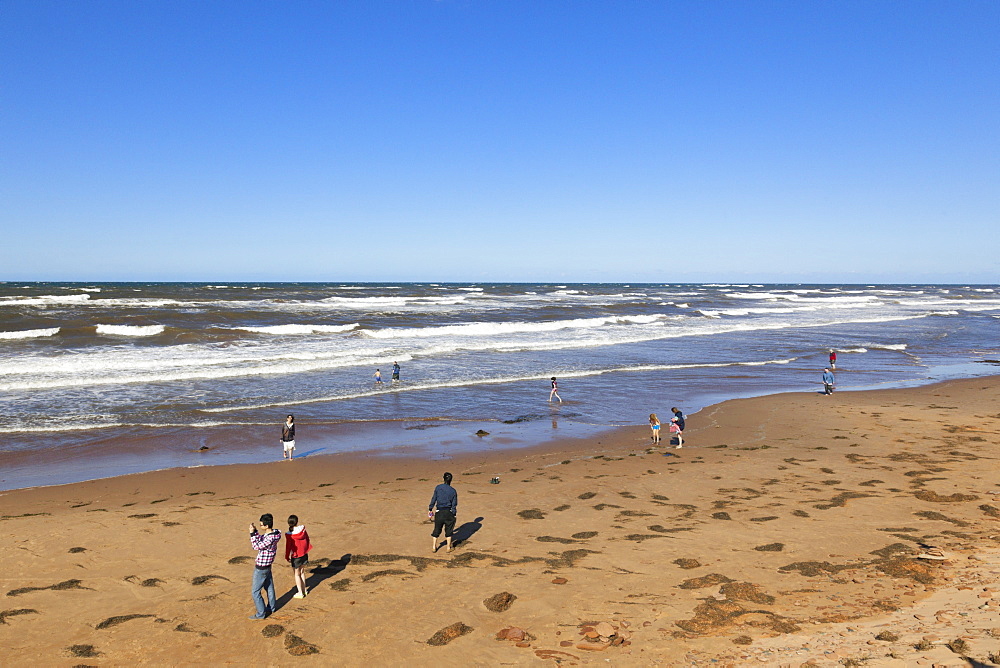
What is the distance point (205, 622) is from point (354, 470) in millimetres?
6805

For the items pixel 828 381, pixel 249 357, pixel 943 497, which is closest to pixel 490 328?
pixel 249 357

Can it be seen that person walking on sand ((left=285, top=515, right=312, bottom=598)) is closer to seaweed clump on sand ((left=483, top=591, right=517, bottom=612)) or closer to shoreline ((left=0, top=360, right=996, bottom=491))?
seaweed clump on sand ((left=483, top=591, right=517, bottom=612))

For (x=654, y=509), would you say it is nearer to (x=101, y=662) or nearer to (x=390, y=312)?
(x=101, y=662)

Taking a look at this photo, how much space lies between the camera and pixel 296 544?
7824mm

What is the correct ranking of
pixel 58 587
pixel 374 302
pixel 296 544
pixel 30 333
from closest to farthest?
pixel 296 544 → pixel 58 587 → pixel 30 333 → pixel 374 302

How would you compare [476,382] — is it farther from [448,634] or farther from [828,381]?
[448,634]

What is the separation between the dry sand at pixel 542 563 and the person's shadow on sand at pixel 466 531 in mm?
52

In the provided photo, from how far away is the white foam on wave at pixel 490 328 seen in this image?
42.7 meters

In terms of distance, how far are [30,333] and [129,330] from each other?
5.14 metres

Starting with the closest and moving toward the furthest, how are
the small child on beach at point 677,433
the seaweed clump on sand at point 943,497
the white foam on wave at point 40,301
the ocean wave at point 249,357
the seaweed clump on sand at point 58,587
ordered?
the seaweed clump on sand at point 58,587 < the seaweed clump on sand at point 943,497 < the small child on beach at point 677,433 < the ocean wave at point 249,357 < the white foam on wave at point 40,301

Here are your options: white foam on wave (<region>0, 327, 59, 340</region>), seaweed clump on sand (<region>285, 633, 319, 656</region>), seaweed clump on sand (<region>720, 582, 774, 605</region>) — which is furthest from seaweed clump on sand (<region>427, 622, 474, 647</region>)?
white foam on wave (<region>0, 327, 59, 340</region>)

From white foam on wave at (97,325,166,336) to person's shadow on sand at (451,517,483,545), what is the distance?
116 ft

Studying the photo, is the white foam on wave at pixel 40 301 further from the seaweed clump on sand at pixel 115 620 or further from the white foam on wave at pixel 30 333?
the seaweed clump on sand at pixel 115 620

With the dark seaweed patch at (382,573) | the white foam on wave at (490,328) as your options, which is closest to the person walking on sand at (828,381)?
the dark seaweed patch at (382,573)
